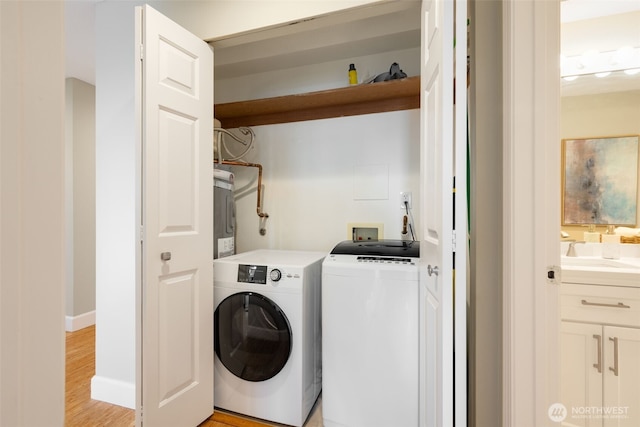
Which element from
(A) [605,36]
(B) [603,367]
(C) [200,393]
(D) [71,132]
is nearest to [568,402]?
(B) [603,367]

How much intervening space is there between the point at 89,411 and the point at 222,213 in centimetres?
141

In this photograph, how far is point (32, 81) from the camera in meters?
0.31

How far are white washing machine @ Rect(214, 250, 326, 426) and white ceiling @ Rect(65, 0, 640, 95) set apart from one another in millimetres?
1599

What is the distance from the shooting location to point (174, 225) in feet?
4.87

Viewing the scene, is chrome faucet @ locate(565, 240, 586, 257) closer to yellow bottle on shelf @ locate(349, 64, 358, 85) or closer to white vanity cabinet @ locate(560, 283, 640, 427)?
white vanity cabinet @ locate(560, 283, 640, 427)

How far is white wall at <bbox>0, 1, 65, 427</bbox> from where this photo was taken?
29cm

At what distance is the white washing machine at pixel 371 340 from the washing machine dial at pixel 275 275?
259mm

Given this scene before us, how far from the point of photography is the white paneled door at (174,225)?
135cm

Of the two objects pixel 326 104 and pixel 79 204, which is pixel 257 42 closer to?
pixel 326 104

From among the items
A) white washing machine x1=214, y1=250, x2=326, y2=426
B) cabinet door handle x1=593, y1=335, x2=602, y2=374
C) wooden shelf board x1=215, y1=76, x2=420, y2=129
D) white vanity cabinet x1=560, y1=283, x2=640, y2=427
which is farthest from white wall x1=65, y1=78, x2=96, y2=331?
cabinet door handle x1=593, y1=335, x2=602, y2=374

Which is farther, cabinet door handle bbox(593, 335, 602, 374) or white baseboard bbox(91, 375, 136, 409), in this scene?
white baseboard bbox(91, 375, 136, 409)

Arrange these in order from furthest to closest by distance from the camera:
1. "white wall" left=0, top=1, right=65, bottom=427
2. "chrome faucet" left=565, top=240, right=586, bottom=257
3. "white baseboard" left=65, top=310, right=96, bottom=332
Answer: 1. "white baseboard" left=65, top=310, right=96, bottom=332
2. "chrome faucet" left=565, top=240, right=586, bottom=257
3. "white wall" left=0, top=1, right=65, bottom=427

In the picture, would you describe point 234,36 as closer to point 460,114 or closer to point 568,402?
Result: point 460,114

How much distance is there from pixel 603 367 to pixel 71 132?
4.34m
